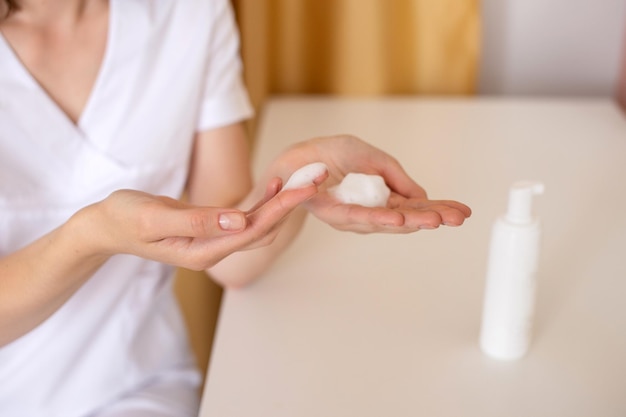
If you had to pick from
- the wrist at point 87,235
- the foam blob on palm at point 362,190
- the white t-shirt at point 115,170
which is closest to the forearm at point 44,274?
the wrist at point 87,235

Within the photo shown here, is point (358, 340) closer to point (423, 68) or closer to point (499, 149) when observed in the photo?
point (499, 149)

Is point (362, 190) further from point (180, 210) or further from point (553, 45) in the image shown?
point (553, 45)

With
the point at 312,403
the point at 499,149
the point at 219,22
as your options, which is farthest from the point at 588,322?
the point at 219,22

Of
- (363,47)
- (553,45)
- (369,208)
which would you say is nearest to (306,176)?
(369,208)

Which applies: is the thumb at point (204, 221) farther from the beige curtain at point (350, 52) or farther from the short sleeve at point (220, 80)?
the beige curtain at point (350, 52)

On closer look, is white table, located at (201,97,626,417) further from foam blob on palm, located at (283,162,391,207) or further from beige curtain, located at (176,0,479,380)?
beige curtain, located at (176,0,479,380)

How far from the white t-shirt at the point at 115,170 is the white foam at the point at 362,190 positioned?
308mm

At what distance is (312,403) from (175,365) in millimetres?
375

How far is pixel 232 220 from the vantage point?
2.04 feet

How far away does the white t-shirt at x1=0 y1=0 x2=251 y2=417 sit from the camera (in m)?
0.91

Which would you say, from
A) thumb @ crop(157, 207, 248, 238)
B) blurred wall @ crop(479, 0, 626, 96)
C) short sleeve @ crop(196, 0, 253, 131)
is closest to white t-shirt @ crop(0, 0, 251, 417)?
short sleeve @ crop(196, 0, 253, 131)

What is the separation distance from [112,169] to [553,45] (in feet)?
3.22

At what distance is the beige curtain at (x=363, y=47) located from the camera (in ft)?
4.89

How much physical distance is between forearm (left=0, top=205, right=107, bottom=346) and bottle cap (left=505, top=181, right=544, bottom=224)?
394 millimetres
